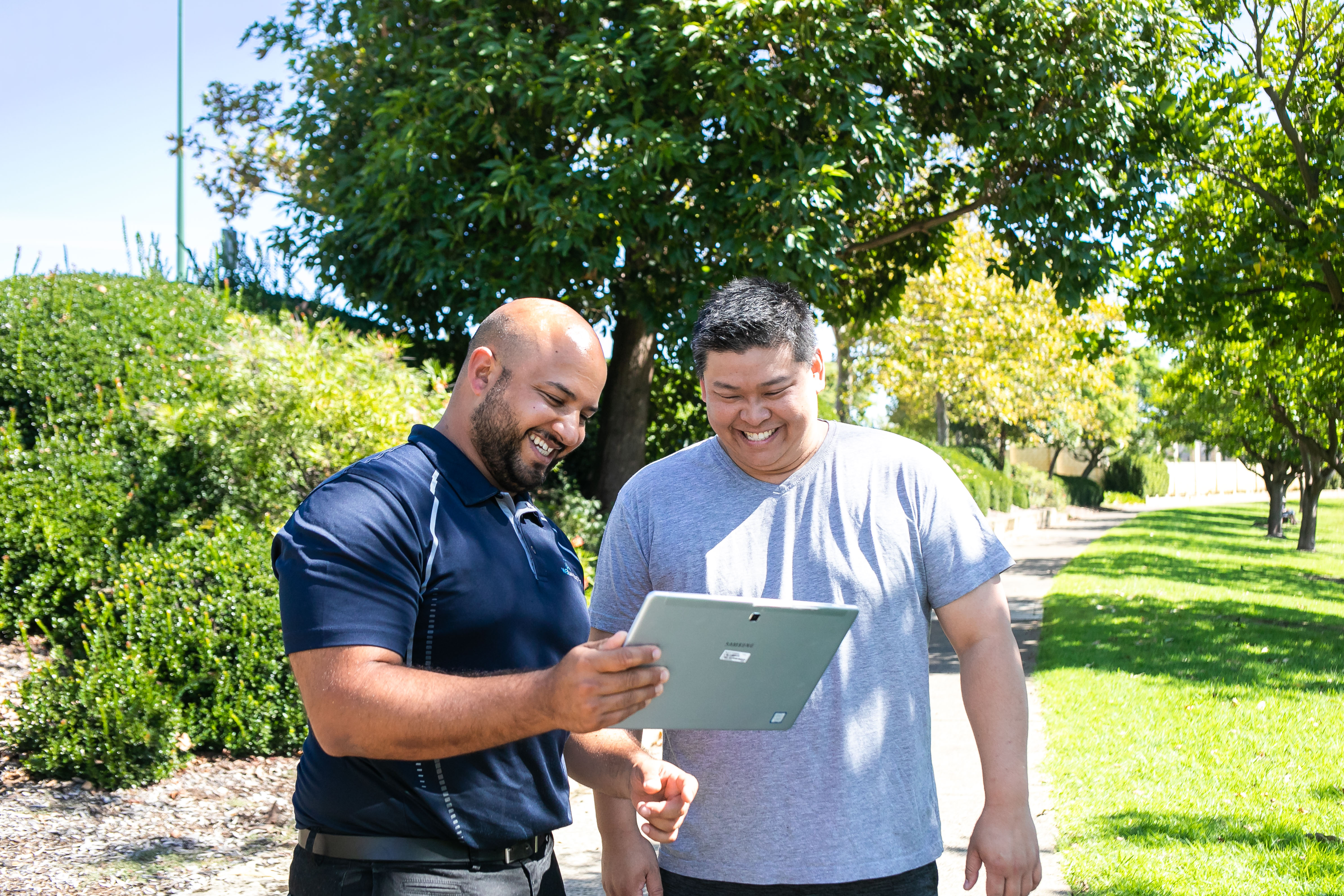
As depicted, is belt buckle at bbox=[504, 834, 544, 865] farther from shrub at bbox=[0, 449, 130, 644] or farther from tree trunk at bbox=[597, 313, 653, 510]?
tree trunk at bbox=[597, 313, 653, 510]

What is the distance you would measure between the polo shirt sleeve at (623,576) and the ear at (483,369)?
1.49 ft

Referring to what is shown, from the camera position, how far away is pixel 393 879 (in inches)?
74.1

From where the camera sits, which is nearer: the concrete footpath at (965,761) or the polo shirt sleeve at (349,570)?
the polo shirt sleeve at (349,570)

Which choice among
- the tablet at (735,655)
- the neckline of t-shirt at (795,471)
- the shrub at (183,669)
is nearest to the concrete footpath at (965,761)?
the tablet at (735,655)

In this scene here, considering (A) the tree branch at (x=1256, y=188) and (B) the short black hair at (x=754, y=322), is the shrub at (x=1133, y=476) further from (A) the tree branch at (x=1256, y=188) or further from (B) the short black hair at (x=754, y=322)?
(B) the short black hair at (x=754, y=322)

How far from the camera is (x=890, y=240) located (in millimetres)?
10359

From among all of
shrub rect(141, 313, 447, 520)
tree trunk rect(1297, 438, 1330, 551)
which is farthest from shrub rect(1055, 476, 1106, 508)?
shrub rect(141, 313, 447, 520)

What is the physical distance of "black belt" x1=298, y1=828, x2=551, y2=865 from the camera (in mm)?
1892

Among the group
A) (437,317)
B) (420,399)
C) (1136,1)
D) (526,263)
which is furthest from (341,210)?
(1136,1)

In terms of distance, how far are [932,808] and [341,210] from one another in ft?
26.8

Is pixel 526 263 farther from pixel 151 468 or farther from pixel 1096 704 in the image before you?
pixel 1096 704

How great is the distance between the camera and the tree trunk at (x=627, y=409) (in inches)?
416

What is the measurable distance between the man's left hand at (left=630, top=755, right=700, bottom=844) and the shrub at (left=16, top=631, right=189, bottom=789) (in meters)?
3.81

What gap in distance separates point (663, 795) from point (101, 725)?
4010 millimetres
